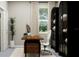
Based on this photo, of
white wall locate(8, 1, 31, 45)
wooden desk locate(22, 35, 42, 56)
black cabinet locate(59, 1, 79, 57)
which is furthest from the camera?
white wall locate(8, 1, 31, 45)

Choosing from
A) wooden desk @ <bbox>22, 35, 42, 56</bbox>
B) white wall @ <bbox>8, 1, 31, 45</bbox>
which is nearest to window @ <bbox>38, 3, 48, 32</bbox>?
white wall @ <bbox>8, 1, 31, 45</bbox>

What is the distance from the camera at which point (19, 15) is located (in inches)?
404

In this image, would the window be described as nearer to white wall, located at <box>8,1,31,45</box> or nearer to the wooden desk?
white wall, located at <box>8,1,31,45</box>

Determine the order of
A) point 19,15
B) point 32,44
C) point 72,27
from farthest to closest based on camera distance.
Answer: point 19,15 → point 32,44 → point 72,27

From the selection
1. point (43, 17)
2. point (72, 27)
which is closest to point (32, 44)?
point (72, 27)

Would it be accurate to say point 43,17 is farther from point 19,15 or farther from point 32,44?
point 32,44

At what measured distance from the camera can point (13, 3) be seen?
10.3 m

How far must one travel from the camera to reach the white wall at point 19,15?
1022 centimetres

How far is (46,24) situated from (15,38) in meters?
2.12

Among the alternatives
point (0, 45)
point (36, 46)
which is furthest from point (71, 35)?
point (0, 45)

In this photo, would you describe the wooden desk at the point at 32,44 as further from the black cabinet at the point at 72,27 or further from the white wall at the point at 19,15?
the white wall at the point at 19,15

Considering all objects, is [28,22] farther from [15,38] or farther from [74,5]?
[74,5]

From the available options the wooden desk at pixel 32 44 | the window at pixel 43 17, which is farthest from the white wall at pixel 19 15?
the wooden desk at pixel 32 44

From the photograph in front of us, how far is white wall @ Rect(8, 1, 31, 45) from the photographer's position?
10219 millimetres
